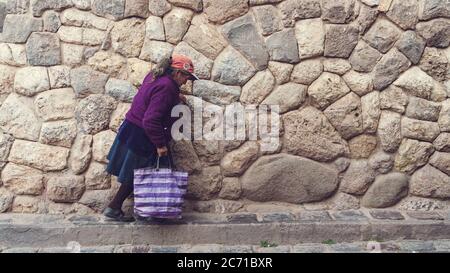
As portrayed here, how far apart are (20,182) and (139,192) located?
1.02m

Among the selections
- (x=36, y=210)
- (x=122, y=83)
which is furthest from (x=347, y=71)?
(x=36, y=210)

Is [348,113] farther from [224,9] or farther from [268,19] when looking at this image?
[224,9]

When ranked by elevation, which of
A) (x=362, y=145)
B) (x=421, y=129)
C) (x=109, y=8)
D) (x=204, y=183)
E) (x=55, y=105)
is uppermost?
(x=109, y=8)

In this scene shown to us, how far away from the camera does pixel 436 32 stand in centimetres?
480

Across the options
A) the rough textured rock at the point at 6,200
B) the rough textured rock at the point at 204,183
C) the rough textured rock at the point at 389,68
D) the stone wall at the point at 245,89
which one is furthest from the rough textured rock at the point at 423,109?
the rough textured rock at the point at 6,200

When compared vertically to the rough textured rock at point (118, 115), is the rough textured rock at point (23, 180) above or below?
below

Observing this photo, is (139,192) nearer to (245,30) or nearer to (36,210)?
(36,210)

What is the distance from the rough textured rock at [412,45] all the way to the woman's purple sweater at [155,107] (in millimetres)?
1724

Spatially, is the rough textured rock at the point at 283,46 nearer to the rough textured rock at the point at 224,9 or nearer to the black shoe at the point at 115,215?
the rough textured rock at the point at 224,9

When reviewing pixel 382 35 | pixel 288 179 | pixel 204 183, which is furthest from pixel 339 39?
pixel 204 183

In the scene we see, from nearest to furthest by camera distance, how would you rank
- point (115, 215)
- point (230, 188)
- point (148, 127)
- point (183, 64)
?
point (148, 127)
point (183, 64)
point (115, 215)
point (230, 188)

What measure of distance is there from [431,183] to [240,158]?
147 centimetres

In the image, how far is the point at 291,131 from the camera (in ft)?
16.1

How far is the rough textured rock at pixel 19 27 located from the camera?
487 cm
